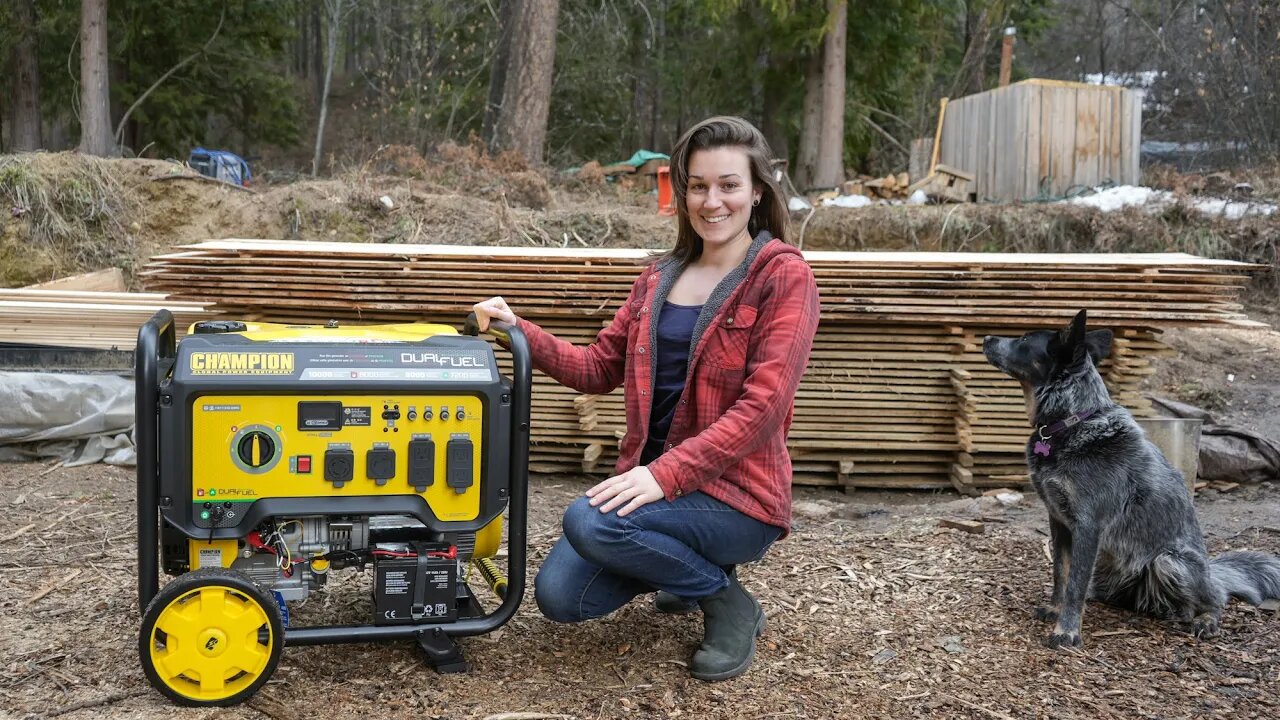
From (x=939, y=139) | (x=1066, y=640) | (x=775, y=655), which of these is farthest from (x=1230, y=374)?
(x=775, y=655)

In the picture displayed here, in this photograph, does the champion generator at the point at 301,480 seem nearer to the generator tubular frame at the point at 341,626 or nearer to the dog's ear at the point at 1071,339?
the generator tubular frame at the point at 341,626

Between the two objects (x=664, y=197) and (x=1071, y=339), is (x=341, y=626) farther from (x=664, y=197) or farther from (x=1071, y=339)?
(x=664, y=197)

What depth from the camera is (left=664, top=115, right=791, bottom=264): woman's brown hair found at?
3055 mm

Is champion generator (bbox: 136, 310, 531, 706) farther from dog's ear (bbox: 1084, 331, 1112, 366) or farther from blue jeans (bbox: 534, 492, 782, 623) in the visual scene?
dog's ear (bbox: 1084, 331, 1112, 366)

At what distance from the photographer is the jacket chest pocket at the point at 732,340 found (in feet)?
9.93

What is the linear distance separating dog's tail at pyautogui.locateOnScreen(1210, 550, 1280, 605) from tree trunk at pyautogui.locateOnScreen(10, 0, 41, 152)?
1543 cm

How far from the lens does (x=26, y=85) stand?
14398 mm

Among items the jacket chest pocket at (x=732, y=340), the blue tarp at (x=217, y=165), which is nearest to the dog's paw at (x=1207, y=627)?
the jacket chest pocket at (x=732, y=340)

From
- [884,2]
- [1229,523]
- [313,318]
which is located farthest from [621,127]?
[1229,523]

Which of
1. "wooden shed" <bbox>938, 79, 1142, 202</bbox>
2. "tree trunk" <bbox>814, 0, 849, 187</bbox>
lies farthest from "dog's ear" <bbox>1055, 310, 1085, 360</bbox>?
"tree trunk" <bbox>814, 0, 849, 187</bbox>

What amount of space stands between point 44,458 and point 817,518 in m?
4.42

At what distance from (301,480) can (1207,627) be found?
311cm

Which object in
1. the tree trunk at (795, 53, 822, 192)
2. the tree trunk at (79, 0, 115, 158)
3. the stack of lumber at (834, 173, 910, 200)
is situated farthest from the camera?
the tree trunk at (795, 53, 822, 192)

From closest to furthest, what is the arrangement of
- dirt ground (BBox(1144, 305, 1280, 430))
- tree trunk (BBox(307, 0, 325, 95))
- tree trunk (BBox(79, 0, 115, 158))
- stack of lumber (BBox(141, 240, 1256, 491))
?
1. stack of lumber (BBox(141, 240, 1256, 491))
2. dirt ground (BBox(1144, 305, 1280, 430))
3. tree trunk (BBox(79, 0, 115, 158))
4. tree trunk (BBox(307, 0, 325, 95))
